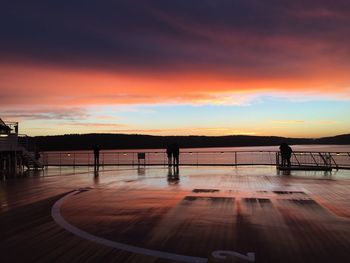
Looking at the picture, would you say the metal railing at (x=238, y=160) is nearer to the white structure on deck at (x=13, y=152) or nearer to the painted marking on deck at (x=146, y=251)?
the white structure on deck at (x=13, y=152)

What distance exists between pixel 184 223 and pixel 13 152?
79.9 feet

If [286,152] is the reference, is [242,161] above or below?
below

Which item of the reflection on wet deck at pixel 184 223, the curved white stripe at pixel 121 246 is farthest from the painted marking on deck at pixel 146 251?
the reflection on wet deck at pixel 184 223

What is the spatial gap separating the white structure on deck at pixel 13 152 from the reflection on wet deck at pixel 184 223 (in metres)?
13.6

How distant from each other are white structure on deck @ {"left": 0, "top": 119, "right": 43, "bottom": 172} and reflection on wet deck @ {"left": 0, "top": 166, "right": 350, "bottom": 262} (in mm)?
13565

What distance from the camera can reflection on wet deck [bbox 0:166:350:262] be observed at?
7.80m

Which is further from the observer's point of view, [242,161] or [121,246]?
[242,161]

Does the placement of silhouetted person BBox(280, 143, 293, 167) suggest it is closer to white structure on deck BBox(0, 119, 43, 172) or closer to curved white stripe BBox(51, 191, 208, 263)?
white structure on deck BBox(0, 119, 43, 172)

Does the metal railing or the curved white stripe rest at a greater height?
the metal railing

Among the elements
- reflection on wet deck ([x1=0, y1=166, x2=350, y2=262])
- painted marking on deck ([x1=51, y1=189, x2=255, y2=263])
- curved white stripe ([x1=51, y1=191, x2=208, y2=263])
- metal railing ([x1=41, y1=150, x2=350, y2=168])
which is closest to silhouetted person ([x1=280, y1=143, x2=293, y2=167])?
Result: metal railing ([x1=41, y1=150, x2=350, y2=168])

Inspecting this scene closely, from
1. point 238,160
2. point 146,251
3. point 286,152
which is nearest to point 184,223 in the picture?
point 146,251

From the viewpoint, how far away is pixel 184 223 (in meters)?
10.5

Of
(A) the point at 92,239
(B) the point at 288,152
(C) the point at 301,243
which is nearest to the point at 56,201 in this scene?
(A) the point at 92,239

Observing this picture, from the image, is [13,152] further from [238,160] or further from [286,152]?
[238,160]
